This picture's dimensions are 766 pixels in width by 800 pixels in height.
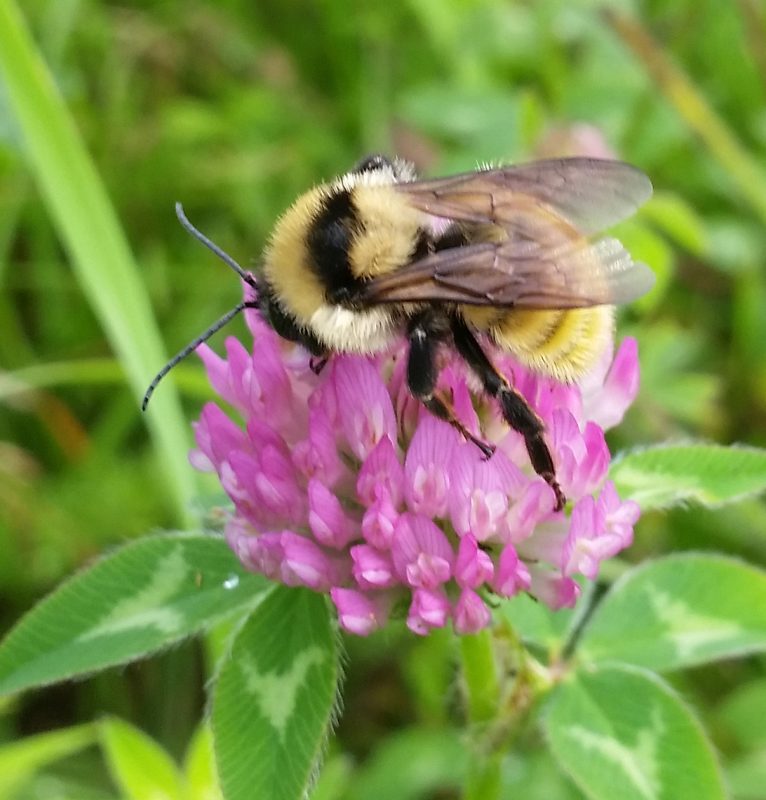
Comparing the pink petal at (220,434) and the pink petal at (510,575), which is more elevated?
the pink petal at (220,434)

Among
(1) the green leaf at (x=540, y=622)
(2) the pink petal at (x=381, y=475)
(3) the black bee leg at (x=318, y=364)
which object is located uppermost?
(3) the black bee leg at (x=318, y=364)

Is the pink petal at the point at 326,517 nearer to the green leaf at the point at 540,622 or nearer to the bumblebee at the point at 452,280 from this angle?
the bumblebee at the point at 452,280

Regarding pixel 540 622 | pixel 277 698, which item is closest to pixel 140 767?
pixel 277 698

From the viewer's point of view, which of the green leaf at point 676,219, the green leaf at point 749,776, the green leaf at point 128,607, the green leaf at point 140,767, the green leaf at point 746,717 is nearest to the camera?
the green leaf at point 128,607

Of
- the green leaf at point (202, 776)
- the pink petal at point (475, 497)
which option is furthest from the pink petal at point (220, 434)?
the green leaf at point (202, 776)

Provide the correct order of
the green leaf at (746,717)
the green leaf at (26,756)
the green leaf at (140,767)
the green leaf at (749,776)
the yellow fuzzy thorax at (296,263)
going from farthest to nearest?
1. the green leaf at (746,717)
2. the green leaf at (749,776)
3. the green leaf at (26,756)
4. the green leaf at (140,767)
5. the yellow fuzzy thorax at (296,263)

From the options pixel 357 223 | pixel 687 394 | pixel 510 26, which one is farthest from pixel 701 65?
pixel 357 223

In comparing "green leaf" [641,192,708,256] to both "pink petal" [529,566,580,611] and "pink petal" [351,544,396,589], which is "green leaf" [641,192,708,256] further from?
"pink petal" [351,544,396,589]
